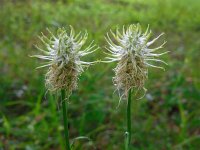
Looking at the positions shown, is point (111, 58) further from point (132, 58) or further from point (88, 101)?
point (88, 101)

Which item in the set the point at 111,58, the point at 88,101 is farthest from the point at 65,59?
the point at 88,101

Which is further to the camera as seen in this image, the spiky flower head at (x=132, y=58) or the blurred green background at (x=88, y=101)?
the blurred green background at (x=88, y=101)

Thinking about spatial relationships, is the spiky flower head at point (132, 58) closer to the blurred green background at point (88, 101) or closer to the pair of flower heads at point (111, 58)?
the pair of flower heads at point (111, 58)

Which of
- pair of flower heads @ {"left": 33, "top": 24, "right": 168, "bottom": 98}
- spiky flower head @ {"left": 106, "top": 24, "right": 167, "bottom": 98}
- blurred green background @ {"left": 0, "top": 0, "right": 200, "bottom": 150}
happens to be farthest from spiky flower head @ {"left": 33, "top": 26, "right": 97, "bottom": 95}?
blurred green background @ {"left": 0, "top": 0, "right": 200, "bottom": 150}

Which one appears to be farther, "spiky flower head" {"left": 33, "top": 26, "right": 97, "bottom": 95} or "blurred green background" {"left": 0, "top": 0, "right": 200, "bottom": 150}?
"blurred green background" {"left": 0, "top": 0, "right": 200, "bottom": 150}

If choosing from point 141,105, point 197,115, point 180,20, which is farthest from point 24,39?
point 180,20

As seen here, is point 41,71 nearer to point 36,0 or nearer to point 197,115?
point 197,115

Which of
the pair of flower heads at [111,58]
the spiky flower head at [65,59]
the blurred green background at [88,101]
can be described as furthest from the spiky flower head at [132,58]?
the blurred green background at [88,101]

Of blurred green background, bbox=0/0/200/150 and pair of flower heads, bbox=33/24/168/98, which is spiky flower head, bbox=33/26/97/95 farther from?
blurred green background, bbox=0/0/200/150
